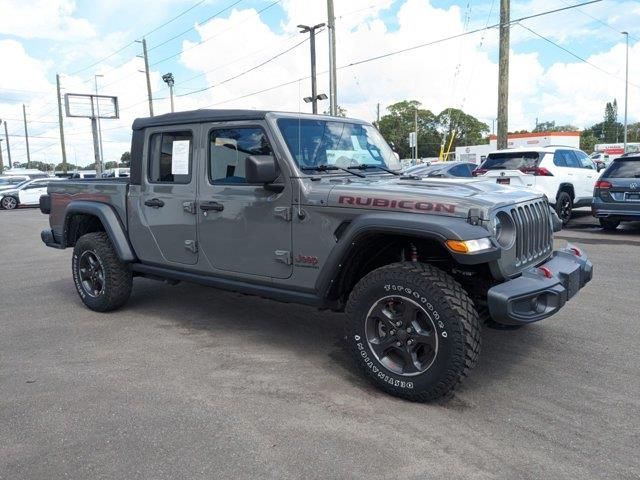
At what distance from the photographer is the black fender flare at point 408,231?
3207 millimetres

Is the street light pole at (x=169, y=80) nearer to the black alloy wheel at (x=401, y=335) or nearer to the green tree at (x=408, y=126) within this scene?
the black alloy wheel at (x=401, y=335)

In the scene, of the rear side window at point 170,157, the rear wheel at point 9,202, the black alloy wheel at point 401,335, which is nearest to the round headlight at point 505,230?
the black alloy wheel at point 401,335

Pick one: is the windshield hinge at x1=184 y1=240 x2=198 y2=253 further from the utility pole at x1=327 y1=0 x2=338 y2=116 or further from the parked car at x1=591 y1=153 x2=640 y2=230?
the utility pole at x1=327 y1=0 x2=338 y2=116

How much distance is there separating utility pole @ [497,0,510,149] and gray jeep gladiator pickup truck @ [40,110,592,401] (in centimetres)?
1331

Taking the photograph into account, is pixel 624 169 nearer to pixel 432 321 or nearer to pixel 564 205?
pixel 564 205

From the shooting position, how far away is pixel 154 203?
5.05m

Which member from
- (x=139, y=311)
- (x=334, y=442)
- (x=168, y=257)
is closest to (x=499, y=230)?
(x=334, y=442)

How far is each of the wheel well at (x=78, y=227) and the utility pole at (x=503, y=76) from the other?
13309 mm

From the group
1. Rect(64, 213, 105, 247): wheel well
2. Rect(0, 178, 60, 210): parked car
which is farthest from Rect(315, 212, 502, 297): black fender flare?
Rect(0, 178, 60, 210): parked car

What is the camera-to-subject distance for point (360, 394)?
11.9 ft

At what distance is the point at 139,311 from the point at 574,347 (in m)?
4.20

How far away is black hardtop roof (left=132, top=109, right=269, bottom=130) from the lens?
14.2ft

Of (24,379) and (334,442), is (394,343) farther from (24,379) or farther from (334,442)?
(24,379)

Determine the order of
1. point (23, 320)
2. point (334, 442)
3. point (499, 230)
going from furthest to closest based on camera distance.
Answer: point (23, 320) → point (499, 230) → point (334, 442)
